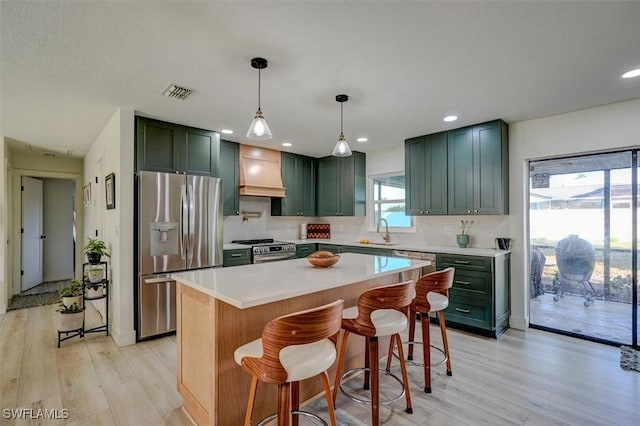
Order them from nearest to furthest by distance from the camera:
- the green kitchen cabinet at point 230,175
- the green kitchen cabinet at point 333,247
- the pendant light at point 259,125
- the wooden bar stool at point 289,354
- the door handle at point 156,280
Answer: the wooden bar stool at point 289,354 < the pendant light at point 259,125 < the door handle at point 156,280 < the green kitchen cabinet at point 230,175 < the green kitchen cabinet at point 333,247

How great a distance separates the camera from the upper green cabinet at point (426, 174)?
418 cm

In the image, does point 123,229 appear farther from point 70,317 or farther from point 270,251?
point 270,251

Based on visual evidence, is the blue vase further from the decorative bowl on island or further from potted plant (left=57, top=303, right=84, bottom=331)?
potted plant (left=57, top=303, right=84, bottom=331)

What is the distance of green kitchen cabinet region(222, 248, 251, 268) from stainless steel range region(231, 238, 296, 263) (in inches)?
2.9

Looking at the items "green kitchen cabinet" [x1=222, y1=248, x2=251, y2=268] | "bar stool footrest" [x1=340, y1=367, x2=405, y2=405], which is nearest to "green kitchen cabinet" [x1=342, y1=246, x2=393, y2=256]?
"green kitchen cabinet" [x1=222, y1=248, x2=251, y2=268]

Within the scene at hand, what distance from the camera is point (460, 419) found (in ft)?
6.75

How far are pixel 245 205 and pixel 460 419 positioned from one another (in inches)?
165

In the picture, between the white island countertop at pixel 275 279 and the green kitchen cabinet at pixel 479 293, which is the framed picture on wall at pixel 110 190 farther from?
the green kitchen cabinet at pixel 479 293

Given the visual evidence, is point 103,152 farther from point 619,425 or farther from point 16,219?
point 619,425

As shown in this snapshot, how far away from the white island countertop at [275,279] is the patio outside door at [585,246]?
2113mm

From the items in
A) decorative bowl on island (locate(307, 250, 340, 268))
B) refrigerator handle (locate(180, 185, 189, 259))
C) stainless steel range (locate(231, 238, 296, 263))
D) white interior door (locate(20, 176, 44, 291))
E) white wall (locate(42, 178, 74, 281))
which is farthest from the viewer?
white wall (locate(42, 178, 74, 281))

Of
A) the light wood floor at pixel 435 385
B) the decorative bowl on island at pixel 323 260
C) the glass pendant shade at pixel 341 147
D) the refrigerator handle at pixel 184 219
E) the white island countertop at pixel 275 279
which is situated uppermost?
the glass pendant shade at pixel 341 147

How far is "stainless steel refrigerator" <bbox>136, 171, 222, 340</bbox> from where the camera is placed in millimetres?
3367

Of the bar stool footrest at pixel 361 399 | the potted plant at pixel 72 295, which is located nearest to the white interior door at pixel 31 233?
the potted plant at pixel 72 295
